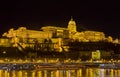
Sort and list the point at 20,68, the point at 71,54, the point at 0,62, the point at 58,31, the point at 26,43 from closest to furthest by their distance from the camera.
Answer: the point at 20,68
the point at 0,62
the point at 71,54
the point at 26,43
the point at 58,31

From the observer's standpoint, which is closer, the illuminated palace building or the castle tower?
the illuminated palace building

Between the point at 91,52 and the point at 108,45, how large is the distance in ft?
32.3

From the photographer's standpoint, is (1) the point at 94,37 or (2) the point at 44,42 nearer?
(2) the point at 44,42

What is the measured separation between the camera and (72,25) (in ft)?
347

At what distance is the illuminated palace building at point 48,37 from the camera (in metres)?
79.1

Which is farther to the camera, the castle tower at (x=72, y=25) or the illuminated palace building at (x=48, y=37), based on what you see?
the castle tower at (x=72, y=25)

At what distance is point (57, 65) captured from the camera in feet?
193

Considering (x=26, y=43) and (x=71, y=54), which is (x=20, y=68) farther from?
(x=26, y=43)

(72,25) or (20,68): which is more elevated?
(72,25)

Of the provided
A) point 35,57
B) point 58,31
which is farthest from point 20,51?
point 58,31

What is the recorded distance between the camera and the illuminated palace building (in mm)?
79125

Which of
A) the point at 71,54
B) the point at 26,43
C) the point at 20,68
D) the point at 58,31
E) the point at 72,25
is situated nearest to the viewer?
the point at 20,68

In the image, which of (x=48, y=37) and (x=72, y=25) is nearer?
(x=48, y=37)

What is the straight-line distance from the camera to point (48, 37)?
293 ft
